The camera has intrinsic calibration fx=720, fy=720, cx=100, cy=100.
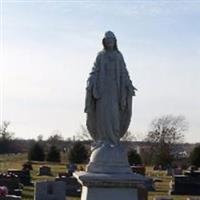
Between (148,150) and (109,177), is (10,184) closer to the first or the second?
(109,177)

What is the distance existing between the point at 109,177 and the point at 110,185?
0.14 metres

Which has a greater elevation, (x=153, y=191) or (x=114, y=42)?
(x=114, y=42)

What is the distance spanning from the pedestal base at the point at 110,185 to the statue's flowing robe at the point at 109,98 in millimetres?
661

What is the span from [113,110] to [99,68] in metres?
0.73

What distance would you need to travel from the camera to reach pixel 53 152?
70.4m

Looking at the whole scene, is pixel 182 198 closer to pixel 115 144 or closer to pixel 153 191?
pixel 153 191

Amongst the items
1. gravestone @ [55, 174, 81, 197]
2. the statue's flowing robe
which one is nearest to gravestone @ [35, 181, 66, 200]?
gravestone @ [55, 174, 81, 197]

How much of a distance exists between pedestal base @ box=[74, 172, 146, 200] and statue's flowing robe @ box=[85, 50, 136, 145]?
661mm

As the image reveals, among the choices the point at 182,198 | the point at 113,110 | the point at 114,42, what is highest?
the point at 114,42

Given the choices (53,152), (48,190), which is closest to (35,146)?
(53,152)

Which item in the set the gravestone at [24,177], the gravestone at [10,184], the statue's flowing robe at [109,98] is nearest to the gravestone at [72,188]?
the gravestone at [10,184]

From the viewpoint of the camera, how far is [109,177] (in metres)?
11.1

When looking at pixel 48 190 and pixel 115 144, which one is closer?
pixel 115 144

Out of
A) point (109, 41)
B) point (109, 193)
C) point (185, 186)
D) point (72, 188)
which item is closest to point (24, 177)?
point (72, 188)
